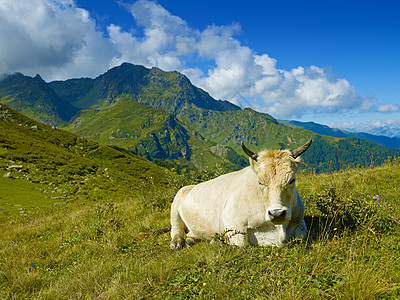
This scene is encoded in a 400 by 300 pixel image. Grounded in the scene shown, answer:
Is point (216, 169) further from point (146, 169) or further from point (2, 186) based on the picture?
point (146, 169)

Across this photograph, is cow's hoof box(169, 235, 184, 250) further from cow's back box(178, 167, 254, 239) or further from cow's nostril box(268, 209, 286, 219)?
cow's nostril box(268, 209, 286, 219)

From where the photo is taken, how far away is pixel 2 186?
75.7 ft

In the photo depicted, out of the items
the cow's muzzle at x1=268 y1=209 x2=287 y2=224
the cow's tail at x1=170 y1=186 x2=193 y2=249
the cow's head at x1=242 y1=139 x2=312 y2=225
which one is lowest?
the cow's tail at x1=170 y1=186 x2=193 y2=249

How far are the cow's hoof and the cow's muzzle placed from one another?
2882 mm

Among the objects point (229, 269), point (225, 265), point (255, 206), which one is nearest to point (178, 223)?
point (255, 206)

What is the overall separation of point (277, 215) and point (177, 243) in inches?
124

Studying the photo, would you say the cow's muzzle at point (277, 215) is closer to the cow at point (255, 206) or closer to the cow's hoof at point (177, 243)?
the cow at point (255, 206)

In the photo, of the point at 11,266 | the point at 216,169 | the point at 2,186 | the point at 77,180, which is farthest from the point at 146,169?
the point at 11,266

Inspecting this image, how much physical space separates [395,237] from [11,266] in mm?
8403

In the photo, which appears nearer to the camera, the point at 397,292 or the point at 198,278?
the point at 397,292

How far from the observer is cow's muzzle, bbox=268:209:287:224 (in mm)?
4348

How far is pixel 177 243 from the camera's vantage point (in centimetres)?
637

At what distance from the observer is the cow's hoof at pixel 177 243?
20.3 ft

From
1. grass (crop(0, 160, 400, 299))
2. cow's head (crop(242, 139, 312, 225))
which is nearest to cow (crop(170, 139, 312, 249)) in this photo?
cow's head (crop(242, 139, 312, 225))
